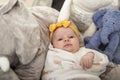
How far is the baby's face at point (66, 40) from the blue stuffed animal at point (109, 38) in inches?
4.1

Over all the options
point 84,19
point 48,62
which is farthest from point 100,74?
point 84,19

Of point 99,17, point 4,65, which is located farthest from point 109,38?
point 4,65

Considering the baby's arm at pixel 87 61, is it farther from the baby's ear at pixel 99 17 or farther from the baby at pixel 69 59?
the baby's ear at pixel 99 17

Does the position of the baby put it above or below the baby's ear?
below

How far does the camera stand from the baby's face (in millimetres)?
1134

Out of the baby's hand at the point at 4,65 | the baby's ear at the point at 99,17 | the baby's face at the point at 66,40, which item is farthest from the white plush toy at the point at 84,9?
the baby's hand at the point at 4,65

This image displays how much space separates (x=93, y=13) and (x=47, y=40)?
12.9 inches

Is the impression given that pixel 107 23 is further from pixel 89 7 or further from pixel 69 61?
pixel 69 61

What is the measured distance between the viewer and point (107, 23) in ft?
4.02

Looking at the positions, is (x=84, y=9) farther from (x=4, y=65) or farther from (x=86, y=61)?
(x=4, y=65)

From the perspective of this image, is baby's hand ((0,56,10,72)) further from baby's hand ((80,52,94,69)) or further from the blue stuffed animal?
the blue stuffed animal

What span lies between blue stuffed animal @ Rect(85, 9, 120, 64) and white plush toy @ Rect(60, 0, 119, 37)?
8cm

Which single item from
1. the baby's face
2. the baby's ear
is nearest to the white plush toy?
the baby's ear

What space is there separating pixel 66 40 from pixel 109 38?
0.24 metres
